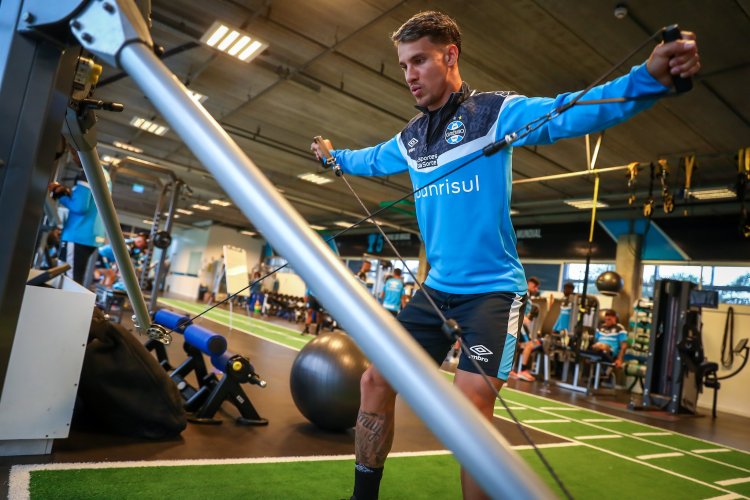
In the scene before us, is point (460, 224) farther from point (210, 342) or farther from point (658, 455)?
point (658, 455)

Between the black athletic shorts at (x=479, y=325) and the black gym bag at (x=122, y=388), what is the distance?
1317mm

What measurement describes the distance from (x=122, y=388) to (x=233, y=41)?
15.0ft

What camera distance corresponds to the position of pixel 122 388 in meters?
2.14

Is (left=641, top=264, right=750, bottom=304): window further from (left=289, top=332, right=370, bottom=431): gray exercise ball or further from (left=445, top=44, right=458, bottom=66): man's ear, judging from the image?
(left=445, top=44, right=458, bottom=66): man's ear

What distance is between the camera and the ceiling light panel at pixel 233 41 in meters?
5.36

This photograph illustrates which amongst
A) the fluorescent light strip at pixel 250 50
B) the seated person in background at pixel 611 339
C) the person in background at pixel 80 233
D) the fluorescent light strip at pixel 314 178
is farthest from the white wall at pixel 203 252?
the seated person in background at pixel 611 339

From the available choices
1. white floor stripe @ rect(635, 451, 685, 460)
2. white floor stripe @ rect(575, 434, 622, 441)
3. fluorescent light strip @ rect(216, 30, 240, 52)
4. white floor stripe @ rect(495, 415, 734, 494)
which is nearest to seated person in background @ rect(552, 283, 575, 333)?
white floor stripe @ rect(575, 434, 622, 441)

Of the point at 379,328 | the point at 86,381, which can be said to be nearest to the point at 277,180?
the point at 86,381

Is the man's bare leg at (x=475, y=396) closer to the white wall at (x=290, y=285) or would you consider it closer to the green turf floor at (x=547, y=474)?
the green turf floor at (x=547, y=474)

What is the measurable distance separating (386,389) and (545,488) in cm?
107

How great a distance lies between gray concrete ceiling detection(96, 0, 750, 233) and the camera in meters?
4.67

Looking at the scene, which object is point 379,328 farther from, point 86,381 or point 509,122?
point 86,381

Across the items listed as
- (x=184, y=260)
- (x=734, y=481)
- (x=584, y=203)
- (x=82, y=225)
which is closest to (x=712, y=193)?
(x=584, y=203)

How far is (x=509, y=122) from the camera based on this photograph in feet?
4.36
